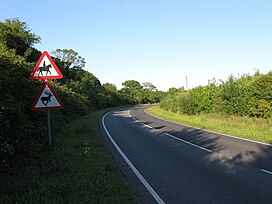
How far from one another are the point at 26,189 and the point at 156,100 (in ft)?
488

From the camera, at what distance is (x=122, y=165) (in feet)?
32.3

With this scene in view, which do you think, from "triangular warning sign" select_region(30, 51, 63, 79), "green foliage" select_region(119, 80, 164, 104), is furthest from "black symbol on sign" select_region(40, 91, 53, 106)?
"green foliage" select_region(119, 80, 164, 104)

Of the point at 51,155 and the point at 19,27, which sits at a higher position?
the point at 19,27

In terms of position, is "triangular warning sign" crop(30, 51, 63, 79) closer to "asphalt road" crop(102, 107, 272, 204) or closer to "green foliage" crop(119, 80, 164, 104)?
"asphalt road" crop(102, 107, 272, 204)

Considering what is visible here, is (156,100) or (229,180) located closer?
(229,180)

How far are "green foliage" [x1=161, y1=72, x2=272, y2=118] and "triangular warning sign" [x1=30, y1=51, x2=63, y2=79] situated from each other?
19.2 meters

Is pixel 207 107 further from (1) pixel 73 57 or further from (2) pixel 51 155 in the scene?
(1) pixel 73 57

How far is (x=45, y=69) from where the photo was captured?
9.01m

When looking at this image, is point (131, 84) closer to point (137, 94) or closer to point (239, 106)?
point (137, 94)

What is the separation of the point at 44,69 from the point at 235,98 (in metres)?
22.4

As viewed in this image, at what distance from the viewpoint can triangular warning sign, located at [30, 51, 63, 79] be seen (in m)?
8.93

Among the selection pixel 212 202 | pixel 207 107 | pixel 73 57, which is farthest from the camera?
pixel 73 57

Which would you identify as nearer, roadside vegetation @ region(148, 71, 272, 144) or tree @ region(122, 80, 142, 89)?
roadside vegetation @ region(148, 71, 272, 144)

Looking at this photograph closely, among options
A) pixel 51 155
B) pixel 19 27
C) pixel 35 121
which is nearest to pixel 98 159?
pixel 51 155
